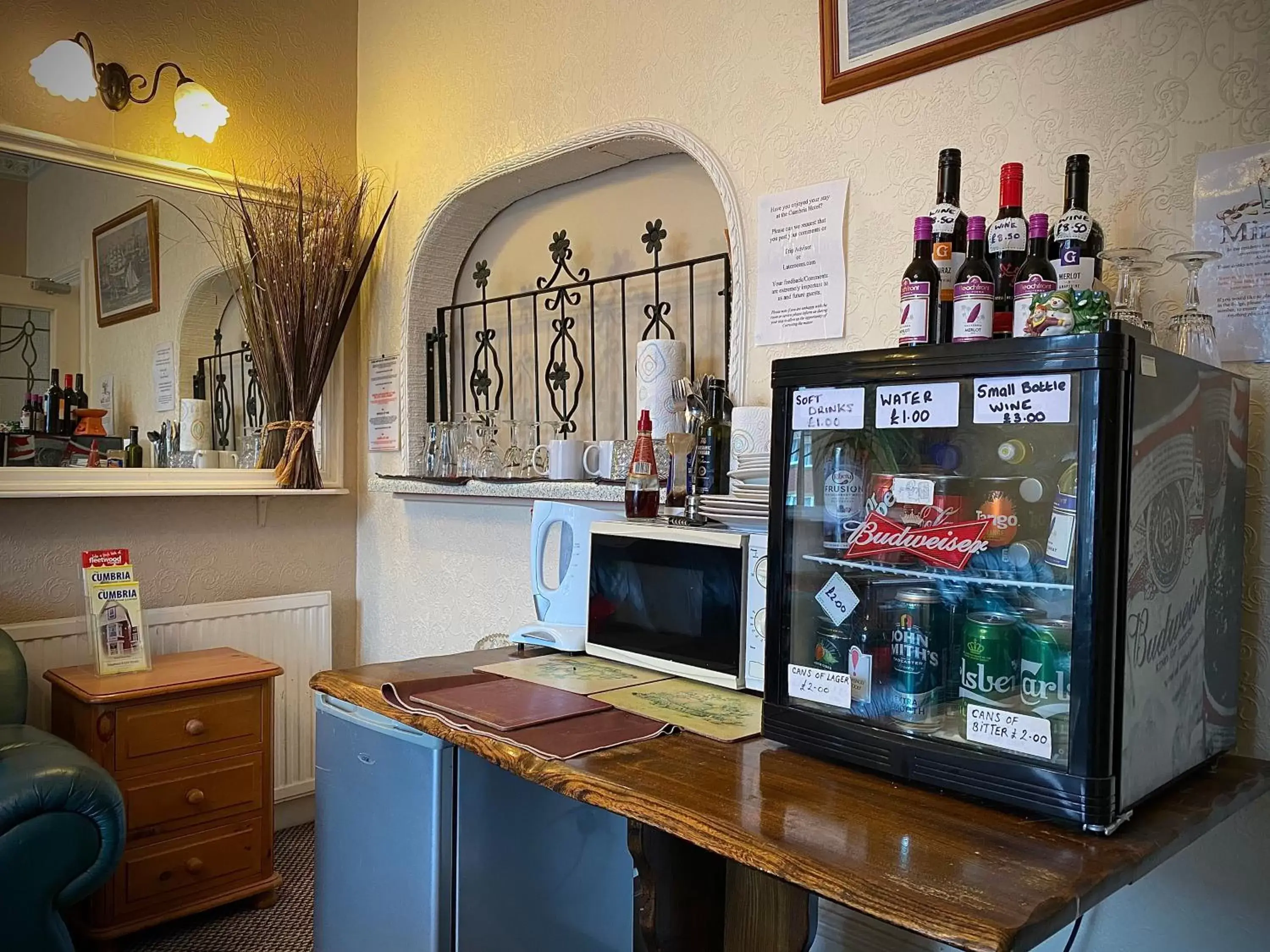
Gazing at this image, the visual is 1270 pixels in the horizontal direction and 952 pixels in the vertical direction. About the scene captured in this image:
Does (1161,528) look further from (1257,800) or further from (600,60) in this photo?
(600,60)

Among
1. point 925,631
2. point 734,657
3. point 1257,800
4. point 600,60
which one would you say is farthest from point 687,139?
point 1257,800

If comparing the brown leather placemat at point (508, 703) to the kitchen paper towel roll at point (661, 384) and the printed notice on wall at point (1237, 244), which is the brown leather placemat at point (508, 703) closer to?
the kitchen paper towel roll at point (661, 384)

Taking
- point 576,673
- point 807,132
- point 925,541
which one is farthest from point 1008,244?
point 576,673

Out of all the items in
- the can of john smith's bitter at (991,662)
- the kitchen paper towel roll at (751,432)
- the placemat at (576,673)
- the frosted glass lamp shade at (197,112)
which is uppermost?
the frosted glass lamp shade at (197,112)

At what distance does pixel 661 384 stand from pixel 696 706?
0.83 metres

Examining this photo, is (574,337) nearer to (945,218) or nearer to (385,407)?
(385,407)

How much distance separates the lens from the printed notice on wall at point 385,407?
297 cm

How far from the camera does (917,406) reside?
1.16 m

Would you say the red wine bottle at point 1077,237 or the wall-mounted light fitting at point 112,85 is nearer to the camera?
the red wine bottle at point 1077,237

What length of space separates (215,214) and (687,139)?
165 cm

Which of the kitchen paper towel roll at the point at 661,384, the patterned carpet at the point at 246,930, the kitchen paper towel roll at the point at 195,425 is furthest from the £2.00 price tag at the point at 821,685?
the kitchen paper towel roll at the point at 195,425

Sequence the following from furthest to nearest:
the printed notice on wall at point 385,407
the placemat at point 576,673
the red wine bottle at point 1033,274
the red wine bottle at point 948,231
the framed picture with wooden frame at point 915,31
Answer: the printed notice on wall at point 385,407 < the placemat at point 576,673 < the framed picture with wooden frame at point 915,31 < the red wine bottle at point 948,231 < the red wine bottle at point 1033,274

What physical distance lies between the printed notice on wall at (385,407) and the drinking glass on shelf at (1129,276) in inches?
85.2

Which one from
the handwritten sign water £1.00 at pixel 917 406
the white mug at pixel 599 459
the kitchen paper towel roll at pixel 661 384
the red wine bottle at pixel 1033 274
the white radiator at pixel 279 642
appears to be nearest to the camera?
the handwritten sign water £1.00 at pixel 917 406
